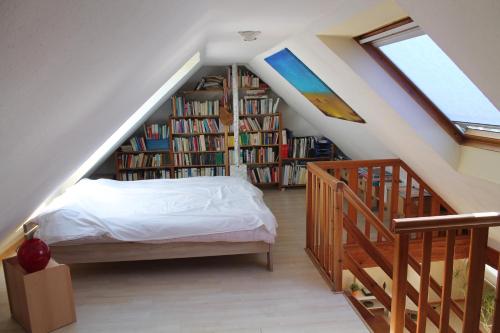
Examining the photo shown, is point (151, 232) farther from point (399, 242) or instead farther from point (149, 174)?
point (149, 174)

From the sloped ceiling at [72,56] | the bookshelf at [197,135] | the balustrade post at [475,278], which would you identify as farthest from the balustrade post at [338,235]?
the bookshelf at [197,135]

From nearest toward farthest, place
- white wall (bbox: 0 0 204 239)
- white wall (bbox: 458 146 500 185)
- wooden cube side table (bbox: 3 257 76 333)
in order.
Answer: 1. white wall (bbox: 0 0 204 239)
2. wooden cube side table (bbox: 3 257 76 333)
3. white wall (bbox: 458 146 500 185)

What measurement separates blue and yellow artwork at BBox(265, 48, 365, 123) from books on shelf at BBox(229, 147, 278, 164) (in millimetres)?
1561

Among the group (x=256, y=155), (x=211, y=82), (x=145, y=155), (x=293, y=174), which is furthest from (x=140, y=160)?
(x=293, y=174)

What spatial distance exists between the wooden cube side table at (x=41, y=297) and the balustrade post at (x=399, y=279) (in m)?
2.05

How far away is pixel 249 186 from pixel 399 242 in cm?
265

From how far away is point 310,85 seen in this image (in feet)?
14.6

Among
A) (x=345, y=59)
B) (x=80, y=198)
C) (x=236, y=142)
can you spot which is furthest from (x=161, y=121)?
(x=345, y=59)

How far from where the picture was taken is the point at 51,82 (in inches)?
48.1

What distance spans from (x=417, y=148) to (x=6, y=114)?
3068 mm

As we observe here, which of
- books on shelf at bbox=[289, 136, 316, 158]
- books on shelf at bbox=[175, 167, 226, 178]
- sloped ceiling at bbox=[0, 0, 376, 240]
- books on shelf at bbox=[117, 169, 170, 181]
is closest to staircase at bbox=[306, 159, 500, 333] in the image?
books on shelf at bbox=[289, 136, 316, 158]

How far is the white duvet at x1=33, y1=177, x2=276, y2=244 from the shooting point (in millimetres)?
3400

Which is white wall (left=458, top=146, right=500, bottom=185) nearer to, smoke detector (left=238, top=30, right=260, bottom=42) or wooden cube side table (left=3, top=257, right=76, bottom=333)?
smoke detector (left=238, top=30, right=260, bottom=42)

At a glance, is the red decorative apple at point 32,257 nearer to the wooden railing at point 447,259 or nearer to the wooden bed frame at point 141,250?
the wooden bed frame at point 141,250
